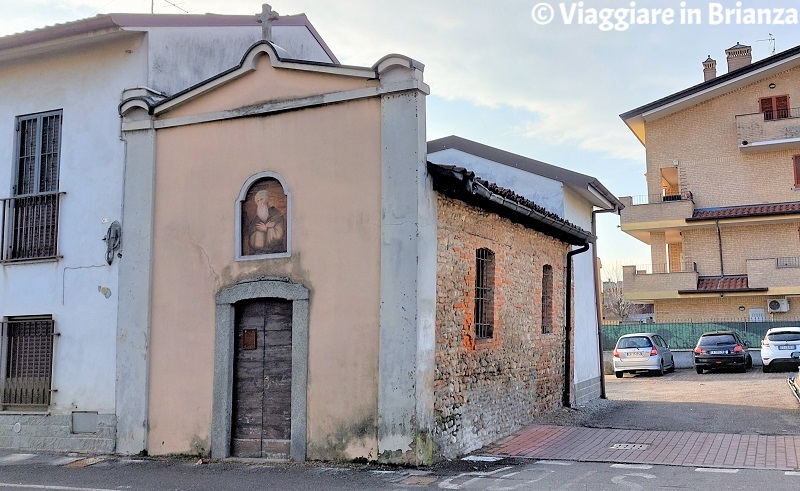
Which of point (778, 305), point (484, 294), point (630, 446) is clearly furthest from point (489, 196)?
point (778, 305)

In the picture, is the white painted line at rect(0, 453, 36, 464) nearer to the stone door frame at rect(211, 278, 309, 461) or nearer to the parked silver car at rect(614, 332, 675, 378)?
the stone door frame at rect(211, 278, 309, 461)

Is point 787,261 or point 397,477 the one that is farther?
point 787,261

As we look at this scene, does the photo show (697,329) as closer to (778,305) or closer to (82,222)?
(778,305)

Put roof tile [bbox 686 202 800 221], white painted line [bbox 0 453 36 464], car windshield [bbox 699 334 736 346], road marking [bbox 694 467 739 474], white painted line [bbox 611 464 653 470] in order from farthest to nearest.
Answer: roof tile [bbox 686 202 800 221] → car windshield [bbox 699 334 736 346] → white painted line [bbox 0 453 36 464] → white painted line [bbox 611 464 653 470] → road marking [bbox 694 467 739 474]

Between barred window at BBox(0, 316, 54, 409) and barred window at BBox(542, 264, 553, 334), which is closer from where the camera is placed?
barred window at BBox(0, 316, 54, 409)

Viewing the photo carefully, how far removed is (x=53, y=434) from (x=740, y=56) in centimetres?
3544

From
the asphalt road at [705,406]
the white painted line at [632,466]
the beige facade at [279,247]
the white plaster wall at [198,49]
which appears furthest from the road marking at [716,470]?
the white plaster wall at [198,49]

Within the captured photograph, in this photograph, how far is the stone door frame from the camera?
9633mm

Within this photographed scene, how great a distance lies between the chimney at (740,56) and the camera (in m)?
36.2

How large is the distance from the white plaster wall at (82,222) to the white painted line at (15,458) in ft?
2.46

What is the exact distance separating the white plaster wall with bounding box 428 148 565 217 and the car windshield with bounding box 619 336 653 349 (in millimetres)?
11034

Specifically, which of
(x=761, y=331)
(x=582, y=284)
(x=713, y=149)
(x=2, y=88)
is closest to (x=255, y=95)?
(x=2, y=88)

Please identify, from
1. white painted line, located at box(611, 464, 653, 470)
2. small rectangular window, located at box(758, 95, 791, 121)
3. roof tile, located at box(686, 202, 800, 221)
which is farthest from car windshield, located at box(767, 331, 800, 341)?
white painted line, located at box(611, 464, 653, 470)

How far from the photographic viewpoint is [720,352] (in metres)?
24.1
